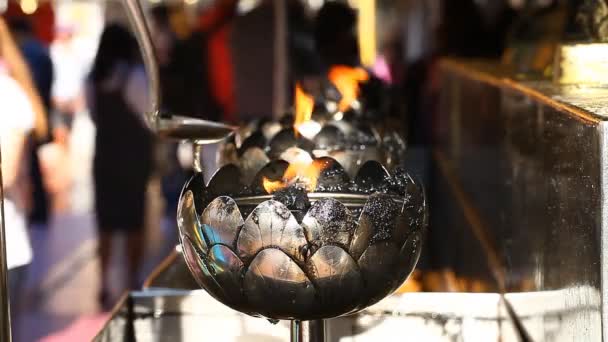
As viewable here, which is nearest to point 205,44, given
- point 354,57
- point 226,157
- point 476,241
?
point 354,57

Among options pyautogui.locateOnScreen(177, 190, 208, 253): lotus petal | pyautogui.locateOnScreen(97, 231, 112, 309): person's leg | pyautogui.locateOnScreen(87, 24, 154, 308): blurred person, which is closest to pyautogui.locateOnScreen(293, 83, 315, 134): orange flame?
pyautogui.locateOnScreen(177, 190, 208, 253): lotus petal

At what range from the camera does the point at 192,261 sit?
108 centimetres

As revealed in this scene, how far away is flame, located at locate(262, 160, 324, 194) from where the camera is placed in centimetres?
130

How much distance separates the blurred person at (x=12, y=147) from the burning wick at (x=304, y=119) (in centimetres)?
58

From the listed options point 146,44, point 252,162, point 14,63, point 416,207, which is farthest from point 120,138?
point 416,207

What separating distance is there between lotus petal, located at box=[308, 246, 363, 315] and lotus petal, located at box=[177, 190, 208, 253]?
0.14 m

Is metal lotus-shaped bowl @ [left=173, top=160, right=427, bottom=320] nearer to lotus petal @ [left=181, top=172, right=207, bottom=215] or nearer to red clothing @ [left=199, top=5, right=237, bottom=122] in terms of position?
lotus petal @ [left=181, top=172, right=207, bottom=215]

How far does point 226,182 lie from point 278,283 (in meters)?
0.28

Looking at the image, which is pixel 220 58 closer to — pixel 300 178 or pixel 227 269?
pixel 300 178

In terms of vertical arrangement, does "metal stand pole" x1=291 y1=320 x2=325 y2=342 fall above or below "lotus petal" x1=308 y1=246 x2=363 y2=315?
below

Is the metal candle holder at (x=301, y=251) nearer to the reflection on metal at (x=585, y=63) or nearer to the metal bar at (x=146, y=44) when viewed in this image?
the metal bar at (x=146, y=44)

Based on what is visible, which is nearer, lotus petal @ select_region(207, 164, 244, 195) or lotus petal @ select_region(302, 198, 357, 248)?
lotus petal @ select_region(302, 198, 357, 248)

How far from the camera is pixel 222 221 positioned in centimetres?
105

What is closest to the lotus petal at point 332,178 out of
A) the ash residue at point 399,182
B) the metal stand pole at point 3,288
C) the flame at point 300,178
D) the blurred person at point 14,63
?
the flame at point 300,178
